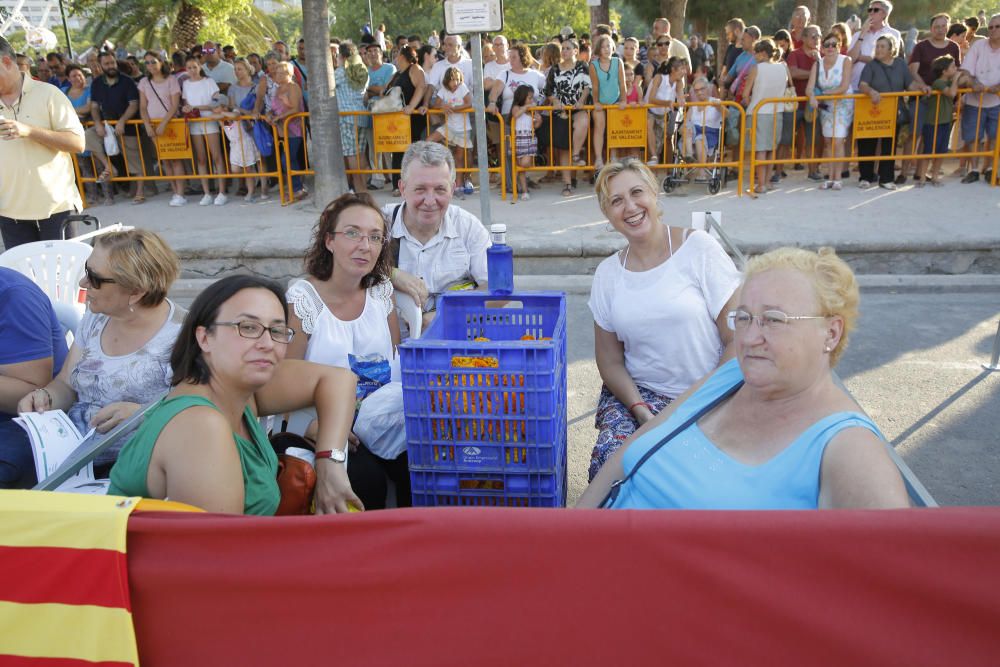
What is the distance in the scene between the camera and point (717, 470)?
7.58 ft

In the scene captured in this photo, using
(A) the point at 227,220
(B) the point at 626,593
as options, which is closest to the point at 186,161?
(A) the point at 227,220

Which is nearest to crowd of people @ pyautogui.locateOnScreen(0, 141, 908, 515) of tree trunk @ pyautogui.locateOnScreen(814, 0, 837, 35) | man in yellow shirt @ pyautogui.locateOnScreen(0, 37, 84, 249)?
man in yellow shirt @ pyautogui.locateOnScreen(0, 37, 84, 249)

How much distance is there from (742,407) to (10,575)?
6.62 feet

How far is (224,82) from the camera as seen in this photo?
12.6m

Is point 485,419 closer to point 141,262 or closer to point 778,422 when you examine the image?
point 778,422

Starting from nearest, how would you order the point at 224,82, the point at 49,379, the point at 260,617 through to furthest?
the point at 260,617
the point at 49,379
the point at 224,82

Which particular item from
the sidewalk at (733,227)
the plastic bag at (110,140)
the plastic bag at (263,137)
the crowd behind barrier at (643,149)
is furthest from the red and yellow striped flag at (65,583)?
the plastic bag at (110,140)

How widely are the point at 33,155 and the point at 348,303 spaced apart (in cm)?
345

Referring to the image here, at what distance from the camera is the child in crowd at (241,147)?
36.5 feet

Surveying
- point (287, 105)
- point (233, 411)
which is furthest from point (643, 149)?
point (233, 411)

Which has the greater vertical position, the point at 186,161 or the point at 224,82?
the point at 224,82

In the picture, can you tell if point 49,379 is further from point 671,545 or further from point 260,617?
point 671,545

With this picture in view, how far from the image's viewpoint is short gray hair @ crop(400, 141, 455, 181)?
3.97 meters

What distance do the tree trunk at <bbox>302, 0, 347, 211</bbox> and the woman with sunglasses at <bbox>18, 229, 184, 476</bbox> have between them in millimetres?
6516
